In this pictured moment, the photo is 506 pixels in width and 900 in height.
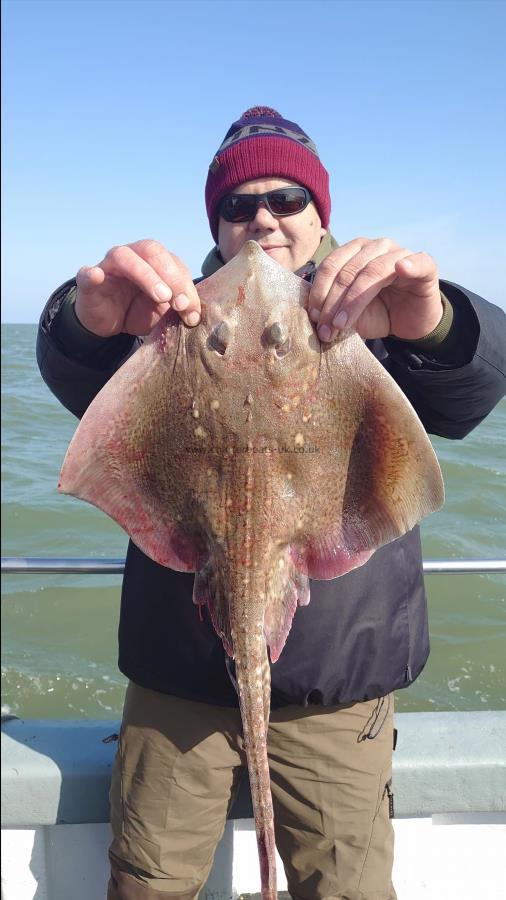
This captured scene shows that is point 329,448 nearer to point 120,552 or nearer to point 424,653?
point 424,653

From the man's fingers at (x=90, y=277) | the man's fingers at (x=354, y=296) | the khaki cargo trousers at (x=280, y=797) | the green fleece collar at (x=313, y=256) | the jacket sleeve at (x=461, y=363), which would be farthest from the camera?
the green fleece collar at (x=313, y=256)

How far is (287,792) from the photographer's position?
7.83 ft

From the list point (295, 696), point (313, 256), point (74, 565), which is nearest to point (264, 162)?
point (313, 256)

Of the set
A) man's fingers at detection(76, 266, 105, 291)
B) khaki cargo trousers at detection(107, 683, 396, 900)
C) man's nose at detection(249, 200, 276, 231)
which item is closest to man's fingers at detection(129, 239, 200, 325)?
man's fingers at detection(76, 266, 105, 291)

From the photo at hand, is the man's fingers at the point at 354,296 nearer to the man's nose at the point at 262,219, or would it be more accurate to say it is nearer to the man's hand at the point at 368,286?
the man's hand at the point at 368,286

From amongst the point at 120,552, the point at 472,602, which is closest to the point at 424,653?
the point at 472,602

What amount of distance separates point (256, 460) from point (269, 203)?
4.39ft

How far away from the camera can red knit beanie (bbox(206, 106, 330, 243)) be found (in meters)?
2.74

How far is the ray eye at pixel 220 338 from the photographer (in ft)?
5.75

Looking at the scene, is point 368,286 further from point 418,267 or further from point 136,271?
point 136,271

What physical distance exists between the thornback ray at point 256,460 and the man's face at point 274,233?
33.8 inches

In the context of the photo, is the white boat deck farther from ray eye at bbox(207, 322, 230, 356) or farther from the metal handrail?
ray eye at bbox(207, 322, 230, 356)

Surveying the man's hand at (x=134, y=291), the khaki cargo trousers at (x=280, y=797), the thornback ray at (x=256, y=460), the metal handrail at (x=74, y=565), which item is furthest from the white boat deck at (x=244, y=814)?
the man's hand at (x=134, y=291)

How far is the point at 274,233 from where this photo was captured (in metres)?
2.61
